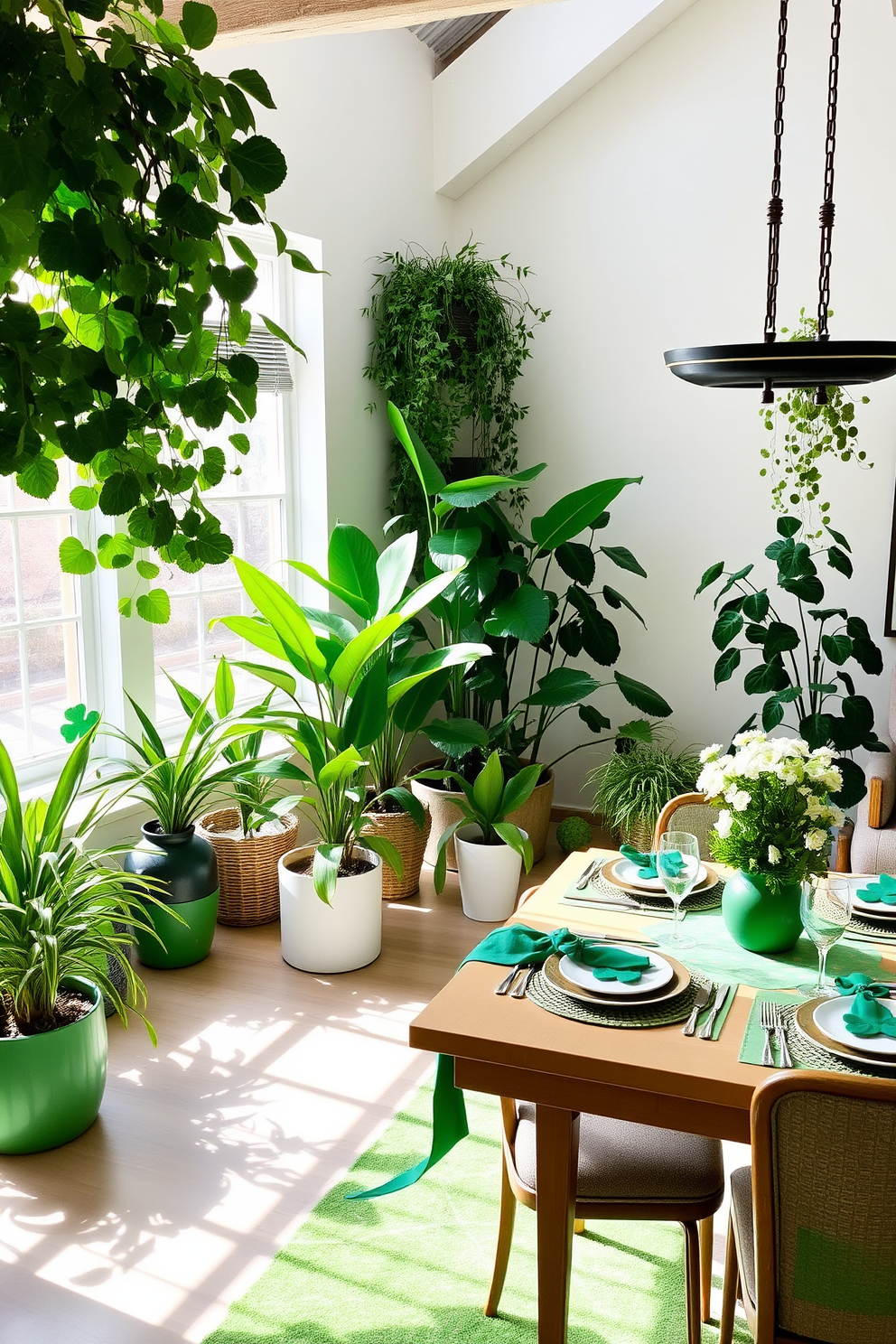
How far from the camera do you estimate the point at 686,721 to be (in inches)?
197

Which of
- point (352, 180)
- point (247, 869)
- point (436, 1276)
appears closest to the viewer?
point (436, 1276)

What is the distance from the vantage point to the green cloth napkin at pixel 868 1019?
68.1 inches

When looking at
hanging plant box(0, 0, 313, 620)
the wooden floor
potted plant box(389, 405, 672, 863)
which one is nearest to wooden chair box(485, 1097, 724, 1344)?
the wooden floor

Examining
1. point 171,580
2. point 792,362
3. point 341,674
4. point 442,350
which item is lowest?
point 341,674

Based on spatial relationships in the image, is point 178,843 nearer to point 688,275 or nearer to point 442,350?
point 442,350

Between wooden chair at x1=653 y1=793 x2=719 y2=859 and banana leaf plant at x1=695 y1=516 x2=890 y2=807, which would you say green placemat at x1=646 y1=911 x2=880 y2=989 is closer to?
wooden chair at x1=653 y1=793 x2=719 y2=859

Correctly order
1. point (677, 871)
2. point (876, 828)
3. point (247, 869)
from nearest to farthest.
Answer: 1. point (677, 871)
2. point (876, 828)
3. point (247, 869)

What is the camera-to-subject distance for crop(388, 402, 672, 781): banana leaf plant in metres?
4.02

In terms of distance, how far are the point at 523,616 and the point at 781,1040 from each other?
8.03ft

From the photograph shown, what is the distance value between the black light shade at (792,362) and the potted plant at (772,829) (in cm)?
66

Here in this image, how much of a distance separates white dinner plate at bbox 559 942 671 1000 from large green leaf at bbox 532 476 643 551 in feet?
Result: 8.15

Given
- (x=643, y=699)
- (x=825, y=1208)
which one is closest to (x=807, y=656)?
(x=643, y=699)

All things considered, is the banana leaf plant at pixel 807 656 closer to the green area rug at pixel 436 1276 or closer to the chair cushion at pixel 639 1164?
the green area rug at pixel 436 1276

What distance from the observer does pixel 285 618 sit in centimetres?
347
